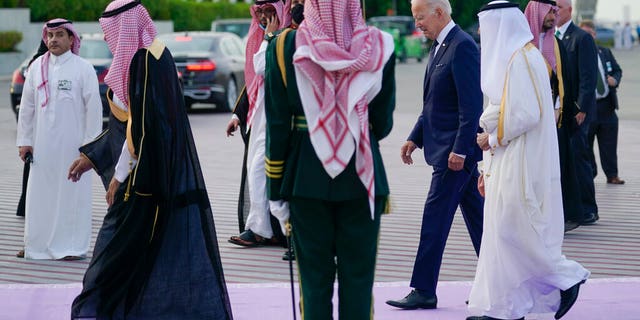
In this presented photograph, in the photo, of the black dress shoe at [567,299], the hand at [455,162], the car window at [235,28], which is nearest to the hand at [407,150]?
the hand at [455,162]

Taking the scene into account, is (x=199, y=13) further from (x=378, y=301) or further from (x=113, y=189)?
(x=113, y=189)

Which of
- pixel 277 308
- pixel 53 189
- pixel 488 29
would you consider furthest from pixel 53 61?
pixel 488 29

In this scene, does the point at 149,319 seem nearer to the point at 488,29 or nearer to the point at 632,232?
the point at 488,29

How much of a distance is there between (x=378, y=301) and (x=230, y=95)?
1669 centimetres

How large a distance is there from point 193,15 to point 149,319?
4805 cm

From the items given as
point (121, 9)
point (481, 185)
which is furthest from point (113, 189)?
point (481, 185)

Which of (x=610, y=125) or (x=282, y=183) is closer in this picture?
(x=282, y=183)

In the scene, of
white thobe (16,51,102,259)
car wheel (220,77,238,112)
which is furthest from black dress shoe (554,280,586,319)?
car wheel (220,77,238,112)

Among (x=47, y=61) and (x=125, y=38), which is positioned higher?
(x=125, y=38)

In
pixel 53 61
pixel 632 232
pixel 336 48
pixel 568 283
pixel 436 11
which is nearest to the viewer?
pixel 336 48

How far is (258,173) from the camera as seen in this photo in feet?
28.8

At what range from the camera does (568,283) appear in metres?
6.36

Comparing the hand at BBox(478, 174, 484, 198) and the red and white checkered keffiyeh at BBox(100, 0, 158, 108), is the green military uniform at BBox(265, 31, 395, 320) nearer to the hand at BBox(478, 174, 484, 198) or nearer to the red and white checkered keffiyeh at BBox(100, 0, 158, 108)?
the hand at BBox(478, 174, 484, 198)

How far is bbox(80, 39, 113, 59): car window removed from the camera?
68.2 feet
